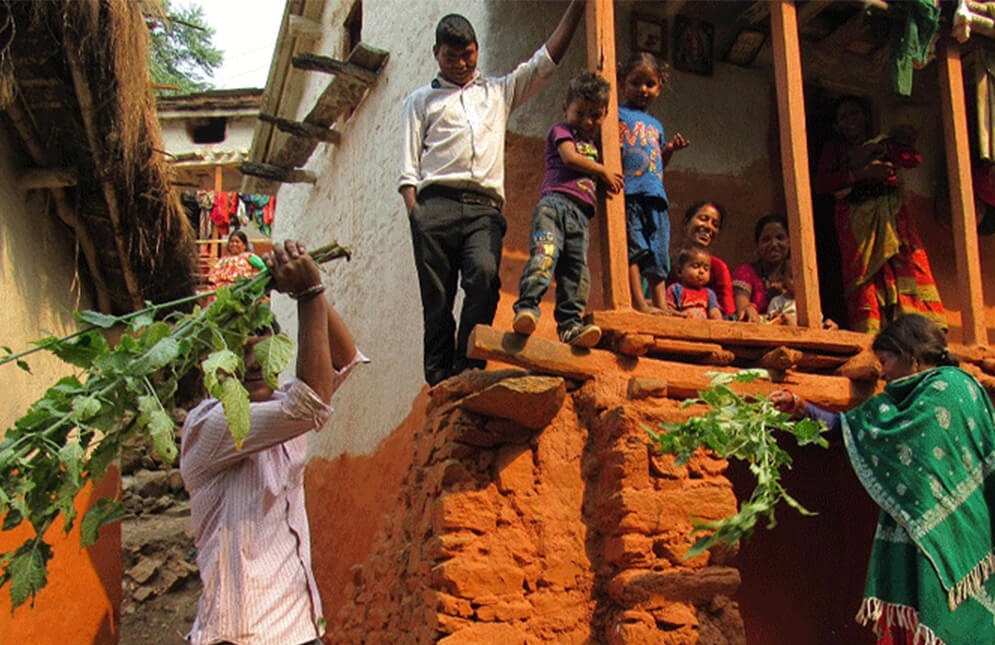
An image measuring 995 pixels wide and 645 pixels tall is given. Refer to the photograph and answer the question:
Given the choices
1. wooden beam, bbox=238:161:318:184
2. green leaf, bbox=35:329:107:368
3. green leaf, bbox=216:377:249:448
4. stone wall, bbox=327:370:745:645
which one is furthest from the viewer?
wooden beam, bbox=238:161:318:184

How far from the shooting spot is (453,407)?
466 centimetres

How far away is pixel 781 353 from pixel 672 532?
1.07 meters

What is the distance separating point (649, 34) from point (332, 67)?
2428 mm

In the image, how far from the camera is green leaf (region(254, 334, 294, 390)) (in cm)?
308

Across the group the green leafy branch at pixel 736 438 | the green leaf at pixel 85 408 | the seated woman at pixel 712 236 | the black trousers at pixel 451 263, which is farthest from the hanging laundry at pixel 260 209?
the green leaf at pixel 85 408

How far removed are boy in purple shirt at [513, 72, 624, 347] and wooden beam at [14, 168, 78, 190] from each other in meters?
3.04

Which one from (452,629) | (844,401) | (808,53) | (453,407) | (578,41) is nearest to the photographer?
(452,629)

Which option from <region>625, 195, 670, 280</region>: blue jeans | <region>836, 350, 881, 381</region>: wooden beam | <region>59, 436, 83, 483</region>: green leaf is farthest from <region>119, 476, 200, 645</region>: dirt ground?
<region>836, 350, 881, 381</region>: wooden beam

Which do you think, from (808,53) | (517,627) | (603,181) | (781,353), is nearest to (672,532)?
(517,627)

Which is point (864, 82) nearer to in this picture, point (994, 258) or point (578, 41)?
point (994, 258)

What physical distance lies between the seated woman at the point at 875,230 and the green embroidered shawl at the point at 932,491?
1758 mm

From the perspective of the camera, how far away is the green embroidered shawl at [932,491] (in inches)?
158

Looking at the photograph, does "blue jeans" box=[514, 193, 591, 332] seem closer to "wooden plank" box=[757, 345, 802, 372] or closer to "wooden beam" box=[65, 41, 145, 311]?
"wooden plank" box=[757, 345, 802, 372]

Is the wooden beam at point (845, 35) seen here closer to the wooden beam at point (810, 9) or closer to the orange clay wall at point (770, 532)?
the wooden beam at point (810, 9)
